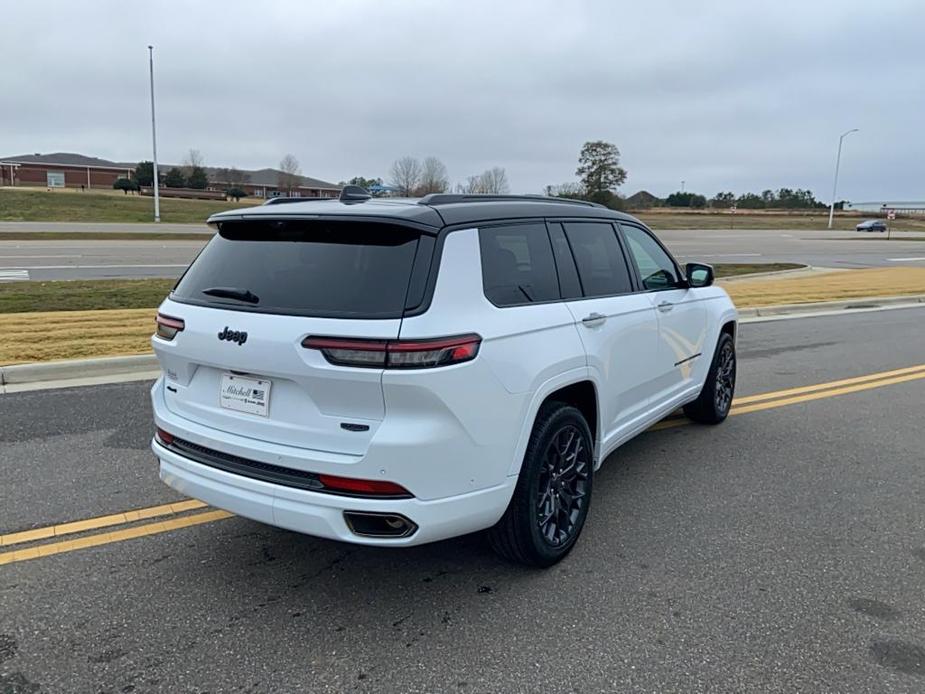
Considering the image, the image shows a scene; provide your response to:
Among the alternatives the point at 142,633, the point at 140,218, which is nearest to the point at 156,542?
the point at 142,633

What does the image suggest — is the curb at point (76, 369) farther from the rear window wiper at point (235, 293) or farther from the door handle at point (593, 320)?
Answer: the door handle at point (593, 320)

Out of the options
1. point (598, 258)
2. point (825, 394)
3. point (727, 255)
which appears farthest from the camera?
point (727, 255)

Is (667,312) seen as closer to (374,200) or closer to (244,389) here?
(374,200)

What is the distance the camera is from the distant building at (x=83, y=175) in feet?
272

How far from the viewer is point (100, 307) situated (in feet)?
35.9

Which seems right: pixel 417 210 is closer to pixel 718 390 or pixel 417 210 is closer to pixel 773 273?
pixel 718 390

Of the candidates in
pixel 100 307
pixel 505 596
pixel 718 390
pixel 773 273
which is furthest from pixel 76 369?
pixel 773 273

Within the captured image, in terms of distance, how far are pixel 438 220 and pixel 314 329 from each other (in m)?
0.75

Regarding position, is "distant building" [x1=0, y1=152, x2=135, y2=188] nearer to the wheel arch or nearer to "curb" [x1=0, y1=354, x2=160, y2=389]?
"curb" [x1=0, y1=354, x2=160, y2=389]

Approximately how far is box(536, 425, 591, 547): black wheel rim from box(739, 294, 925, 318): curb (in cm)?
1017

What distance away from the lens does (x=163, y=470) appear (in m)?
3.59

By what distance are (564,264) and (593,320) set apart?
356 millimetres

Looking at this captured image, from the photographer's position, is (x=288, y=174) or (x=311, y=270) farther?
(x=288, y=174)

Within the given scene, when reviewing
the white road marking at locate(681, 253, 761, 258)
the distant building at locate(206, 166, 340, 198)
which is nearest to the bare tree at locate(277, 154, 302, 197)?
the distant building at locate(206, 166, 340, 198)
